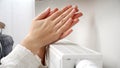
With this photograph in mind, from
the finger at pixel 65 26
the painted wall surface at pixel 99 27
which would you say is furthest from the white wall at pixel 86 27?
the finger at pixel 65 26

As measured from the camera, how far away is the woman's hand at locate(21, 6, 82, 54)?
479 millimetres

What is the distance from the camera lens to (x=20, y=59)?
45cm

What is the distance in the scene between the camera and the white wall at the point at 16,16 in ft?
5.33

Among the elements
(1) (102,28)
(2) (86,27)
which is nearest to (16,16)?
(2) (86,27)

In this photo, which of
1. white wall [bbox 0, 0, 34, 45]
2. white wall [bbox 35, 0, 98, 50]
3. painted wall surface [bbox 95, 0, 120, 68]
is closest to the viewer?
painted wall surface [bbox 95, 0, 120, 68]

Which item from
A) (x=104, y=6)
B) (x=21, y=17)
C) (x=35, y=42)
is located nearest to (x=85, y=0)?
(x=104, y=6)

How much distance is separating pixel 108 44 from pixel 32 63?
190mm

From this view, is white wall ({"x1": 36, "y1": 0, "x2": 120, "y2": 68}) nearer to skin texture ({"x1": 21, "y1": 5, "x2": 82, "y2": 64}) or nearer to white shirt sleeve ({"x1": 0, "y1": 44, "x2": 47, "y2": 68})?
skin texture ({"x1": 21, "y1": 5, "x2": 82, "y2": 64})

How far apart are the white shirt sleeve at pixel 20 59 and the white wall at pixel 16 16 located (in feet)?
3.85

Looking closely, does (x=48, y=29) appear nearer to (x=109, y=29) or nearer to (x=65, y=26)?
(x=65, y=26)

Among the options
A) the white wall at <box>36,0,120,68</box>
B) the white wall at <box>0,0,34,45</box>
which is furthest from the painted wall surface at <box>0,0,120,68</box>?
the white wall at <box>0,0,34,45</box>

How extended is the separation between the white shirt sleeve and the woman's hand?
18 mm

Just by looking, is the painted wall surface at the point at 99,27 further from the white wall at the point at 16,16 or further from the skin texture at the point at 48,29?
the white wall at the point at 16,16

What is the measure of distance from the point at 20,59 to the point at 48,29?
0.33 feet
